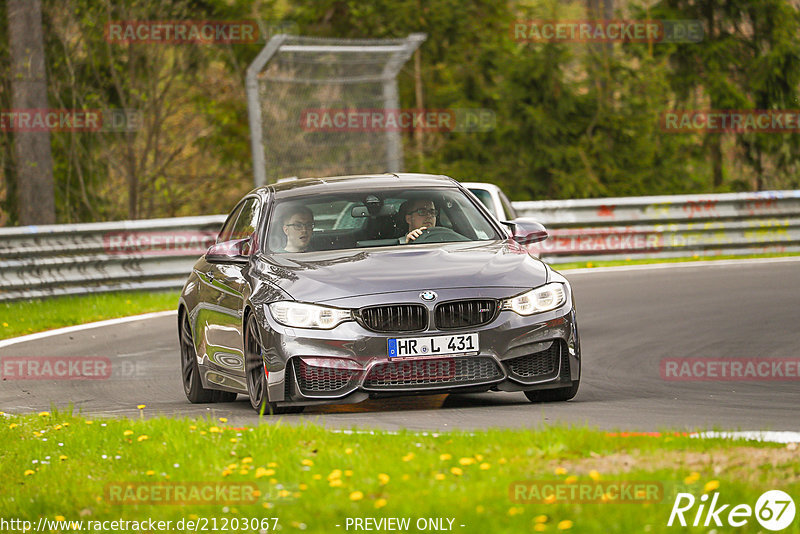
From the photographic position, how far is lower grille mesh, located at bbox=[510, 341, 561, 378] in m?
8.74

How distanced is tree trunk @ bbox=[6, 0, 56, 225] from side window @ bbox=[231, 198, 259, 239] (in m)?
12.5

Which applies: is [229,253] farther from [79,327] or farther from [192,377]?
[79,327]

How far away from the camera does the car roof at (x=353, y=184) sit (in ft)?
33.3

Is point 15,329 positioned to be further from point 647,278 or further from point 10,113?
point 10,113

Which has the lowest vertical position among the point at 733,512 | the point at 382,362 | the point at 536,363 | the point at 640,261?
the point at 640,261

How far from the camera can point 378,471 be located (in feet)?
20.9

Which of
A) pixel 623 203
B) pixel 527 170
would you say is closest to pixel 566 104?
pixel 527 170

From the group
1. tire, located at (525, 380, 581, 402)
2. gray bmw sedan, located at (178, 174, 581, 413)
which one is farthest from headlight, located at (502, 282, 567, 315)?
tire, located at (525, 380, 581, 402)

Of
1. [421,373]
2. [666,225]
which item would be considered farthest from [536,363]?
[666,225]

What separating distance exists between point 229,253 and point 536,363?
2259 mm

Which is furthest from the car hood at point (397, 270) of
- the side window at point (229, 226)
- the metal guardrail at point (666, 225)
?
the metal guardrail at point (666, 225)

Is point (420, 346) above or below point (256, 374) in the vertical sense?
above

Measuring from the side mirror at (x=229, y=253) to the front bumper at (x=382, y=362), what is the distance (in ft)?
3.43

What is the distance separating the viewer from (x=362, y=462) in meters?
6.59
